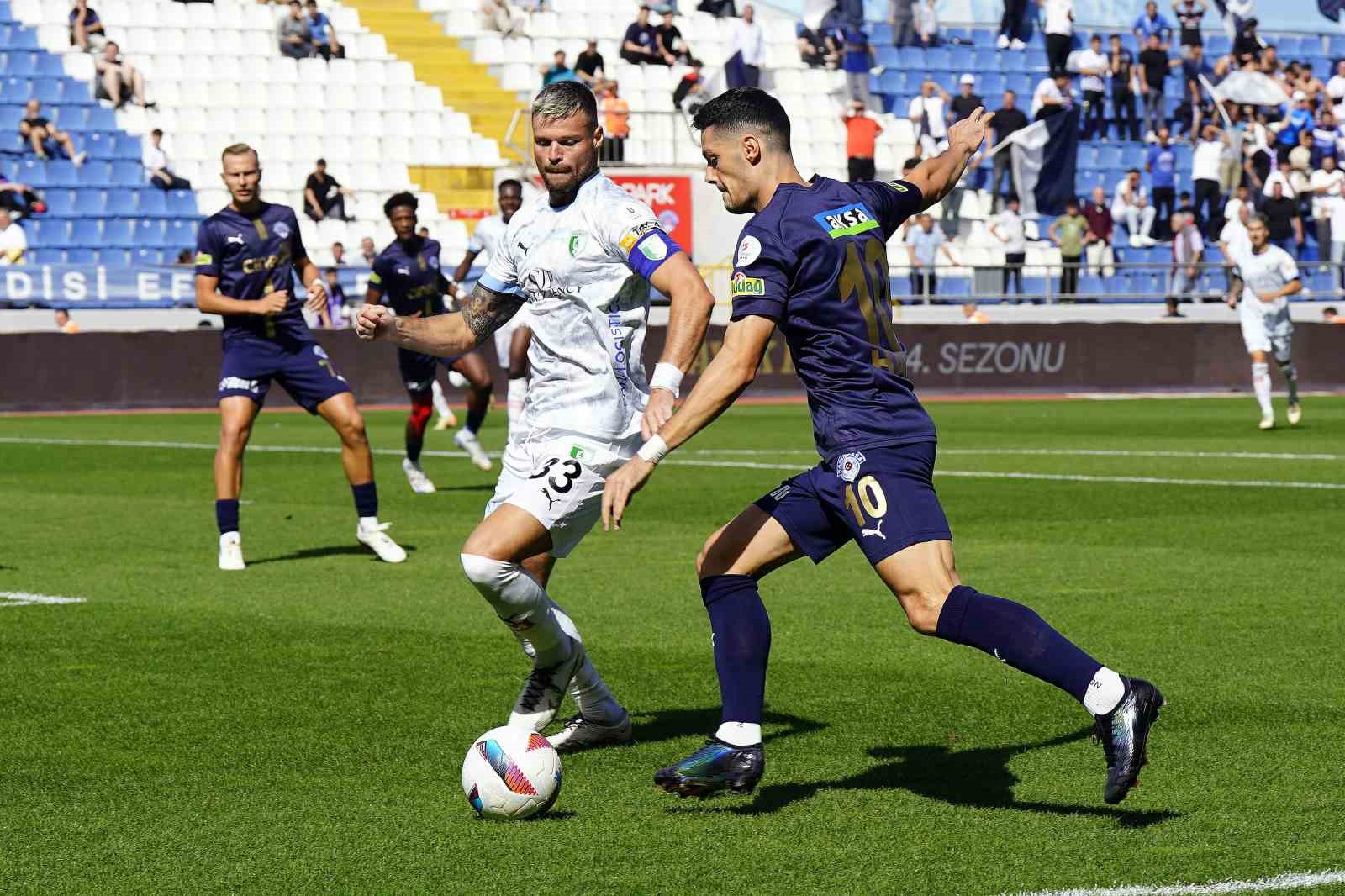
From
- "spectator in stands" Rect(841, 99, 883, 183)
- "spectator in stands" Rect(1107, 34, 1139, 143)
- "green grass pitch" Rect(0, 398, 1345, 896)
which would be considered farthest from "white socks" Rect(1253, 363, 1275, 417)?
"spectator in stands" Rect(1107, 34, 1139, 143)

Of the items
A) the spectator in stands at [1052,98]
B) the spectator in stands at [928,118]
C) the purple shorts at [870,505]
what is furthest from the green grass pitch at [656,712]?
the spectator in stands at [1052,98]

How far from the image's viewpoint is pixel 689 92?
3688cm

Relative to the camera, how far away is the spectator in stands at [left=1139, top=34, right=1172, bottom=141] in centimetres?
3953

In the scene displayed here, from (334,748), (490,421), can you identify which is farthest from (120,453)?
(334,748)

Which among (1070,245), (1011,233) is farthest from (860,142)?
(1070,245)

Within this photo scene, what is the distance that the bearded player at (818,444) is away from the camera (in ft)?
17.6

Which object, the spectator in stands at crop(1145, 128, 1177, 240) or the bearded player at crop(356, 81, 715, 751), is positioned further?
the spectator in stands at crop(1145, 128, 1177, 240)

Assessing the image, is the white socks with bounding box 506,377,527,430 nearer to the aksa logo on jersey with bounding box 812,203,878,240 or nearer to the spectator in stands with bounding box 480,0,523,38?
the aksa logo on jersey with bounding box 812,203,878,240

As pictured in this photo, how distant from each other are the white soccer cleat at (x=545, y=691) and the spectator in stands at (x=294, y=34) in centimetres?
3067

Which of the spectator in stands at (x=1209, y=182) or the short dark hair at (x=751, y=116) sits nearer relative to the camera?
the short dark hair at (x=751, y=116)

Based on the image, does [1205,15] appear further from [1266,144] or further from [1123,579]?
[1123,579]

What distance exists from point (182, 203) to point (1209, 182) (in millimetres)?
19443

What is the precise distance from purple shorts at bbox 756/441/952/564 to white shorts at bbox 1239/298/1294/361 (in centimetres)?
1870

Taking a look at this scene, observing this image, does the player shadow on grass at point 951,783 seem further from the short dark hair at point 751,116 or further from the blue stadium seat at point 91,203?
the blue stadium seat at point 91,203
